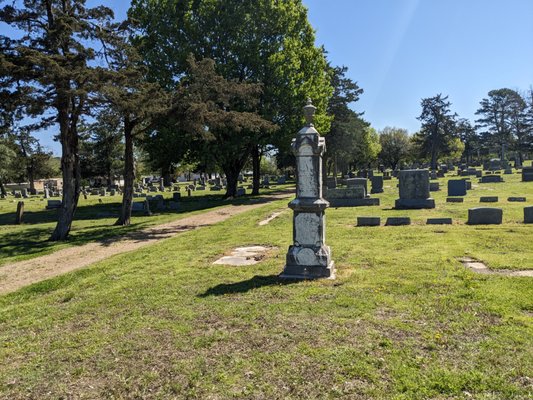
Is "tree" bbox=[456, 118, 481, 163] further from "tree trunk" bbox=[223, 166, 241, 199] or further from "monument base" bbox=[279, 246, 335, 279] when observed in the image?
"monument base" bbox=[279, 246, 335, 279]

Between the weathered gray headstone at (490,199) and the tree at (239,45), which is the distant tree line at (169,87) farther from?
the weathered gray headstone at (490,199)

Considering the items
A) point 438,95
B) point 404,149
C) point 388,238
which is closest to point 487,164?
point 438,95

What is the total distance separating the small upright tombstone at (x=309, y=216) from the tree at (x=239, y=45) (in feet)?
61.4

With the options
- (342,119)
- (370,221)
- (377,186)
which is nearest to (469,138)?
(342,119)

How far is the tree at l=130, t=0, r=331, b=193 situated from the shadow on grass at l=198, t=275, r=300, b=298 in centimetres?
1941

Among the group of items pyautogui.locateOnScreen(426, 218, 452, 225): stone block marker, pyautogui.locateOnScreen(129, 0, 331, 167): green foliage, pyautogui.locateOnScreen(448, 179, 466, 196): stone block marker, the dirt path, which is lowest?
the dirt path

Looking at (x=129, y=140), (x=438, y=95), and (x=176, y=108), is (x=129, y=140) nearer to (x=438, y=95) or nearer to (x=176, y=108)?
(x=176, y=108)

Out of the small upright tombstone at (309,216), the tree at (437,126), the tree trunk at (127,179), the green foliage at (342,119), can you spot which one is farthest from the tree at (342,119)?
the small upright tombstone at (309,216)

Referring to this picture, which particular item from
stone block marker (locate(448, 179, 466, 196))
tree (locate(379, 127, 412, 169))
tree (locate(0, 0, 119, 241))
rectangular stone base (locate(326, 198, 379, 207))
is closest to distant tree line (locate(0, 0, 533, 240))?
tree (locate(0, 0, 119, 241))

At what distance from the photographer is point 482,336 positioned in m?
4.64

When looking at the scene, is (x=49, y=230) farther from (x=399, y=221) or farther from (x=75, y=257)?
(x=399, y=221)

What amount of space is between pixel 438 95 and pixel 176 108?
181 feet

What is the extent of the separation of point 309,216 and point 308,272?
1.10 m

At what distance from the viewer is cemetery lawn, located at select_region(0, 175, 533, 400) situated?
389cm
